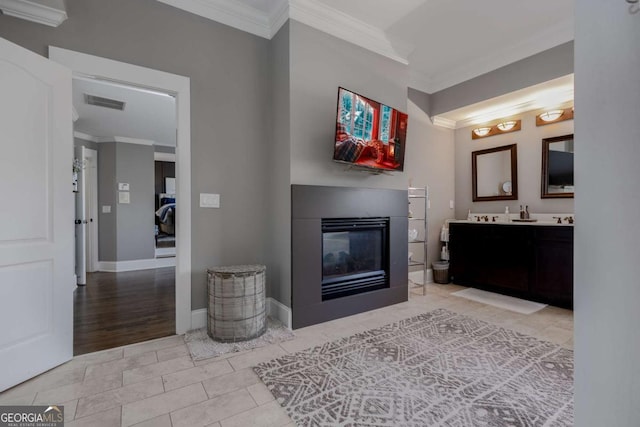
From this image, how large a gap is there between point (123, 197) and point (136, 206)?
10.9 inches

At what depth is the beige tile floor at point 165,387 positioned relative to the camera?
4.95ft

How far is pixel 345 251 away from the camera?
307 centimetres

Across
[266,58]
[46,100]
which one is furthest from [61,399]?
[266,58]

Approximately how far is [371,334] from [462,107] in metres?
3.37

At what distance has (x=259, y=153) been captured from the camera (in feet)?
9.73

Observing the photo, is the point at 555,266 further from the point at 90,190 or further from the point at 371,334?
the point at 90,190

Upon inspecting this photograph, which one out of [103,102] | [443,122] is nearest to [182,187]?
[103,102]

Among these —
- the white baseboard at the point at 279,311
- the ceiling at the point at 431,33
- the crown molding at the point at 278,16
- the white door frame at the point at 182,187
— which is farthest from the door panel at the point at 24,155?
the crown molding at the point at 278,16

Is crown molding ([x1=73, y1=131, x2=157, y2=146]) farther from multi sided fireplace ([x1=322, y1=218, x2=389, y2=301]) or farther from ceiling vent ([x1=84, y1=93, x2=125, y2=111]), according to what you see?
multi sided fireplace ([x1=322, y1=218, x2=389, y2=301])

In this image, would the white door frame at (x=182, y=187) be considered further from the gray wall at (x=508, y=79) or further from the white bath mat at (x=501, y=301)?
the gray wall at (x=508, y=79)

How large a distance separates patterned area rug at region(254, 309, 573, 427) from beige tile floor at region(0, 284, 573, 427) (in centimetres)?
13

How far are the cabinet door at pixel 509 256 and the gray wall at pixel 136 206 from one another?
6.09 metres

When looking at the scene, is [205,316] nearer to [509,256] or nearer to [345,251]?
[345,251]

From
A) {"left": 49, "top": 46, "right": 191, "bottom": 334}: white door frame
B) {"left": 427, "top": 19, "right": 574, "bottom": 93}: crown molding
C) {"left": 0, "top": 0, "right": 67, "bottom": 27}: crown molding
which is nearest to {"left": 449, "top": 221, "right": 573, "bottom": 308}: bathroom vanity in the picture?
{"left": 427, "top": 19, "right": 574, "bottom": 93}: crown molding
